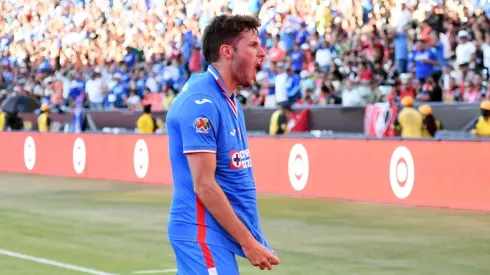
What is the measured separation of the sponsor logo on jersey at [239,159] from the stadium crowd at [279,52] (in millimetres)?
16177

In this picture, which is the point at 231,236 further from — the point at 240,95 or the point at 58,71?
the point at 58,71

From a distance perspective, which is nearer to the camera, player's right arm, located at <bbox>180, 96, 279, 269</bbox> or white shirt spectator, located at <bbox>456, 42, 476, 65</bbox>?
player's right arm, located at <bbox>180, 96, 279, 269</bbox>

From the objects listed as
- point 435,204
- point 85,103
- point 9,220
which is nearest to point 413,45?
point 435,204

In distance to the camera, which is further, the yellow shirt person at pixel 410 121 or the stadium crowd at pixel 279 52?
the stadium crowd at pixel 279 52

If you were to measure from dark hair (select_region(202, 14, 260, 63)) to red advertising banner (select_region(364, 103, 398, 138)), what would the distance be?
53.4 feet

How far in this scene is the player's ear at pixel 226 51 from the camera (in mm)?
4805

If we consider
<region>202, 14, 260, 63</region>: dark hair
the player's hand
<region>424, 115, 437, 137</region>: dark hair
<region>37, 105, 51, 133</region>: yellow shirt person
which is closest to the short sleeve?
<region>202, 14, 260, 63</region>: dark hair

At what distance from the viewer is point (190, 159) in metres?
4.75

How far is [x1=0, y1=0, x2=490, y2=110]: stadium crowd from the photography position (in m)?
23.1

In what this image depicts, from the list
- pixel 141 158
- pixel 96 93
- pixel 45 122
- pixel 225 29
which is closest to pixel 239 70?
pixel 225 29

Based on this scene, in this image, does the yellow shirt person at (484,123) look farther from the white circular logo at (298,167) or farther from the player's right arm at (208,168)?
the player's right arm at (208,168)

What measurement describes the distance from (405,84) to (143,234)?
8973 millimetres

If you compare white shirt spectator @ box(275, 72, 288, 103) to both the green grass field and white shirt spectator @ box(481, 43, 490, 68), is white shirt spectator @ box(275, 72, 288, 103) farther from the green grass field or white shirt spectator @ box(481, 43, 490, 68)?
white shirt spectator @ box(481, 43, 490, 68)

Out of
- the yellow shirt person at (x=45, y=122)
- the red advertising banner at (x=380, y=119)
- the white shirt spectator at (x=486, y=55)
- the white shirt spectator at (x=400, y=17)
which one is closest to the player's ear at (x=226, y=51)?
the red advertising banner at (x=380, y=119)
